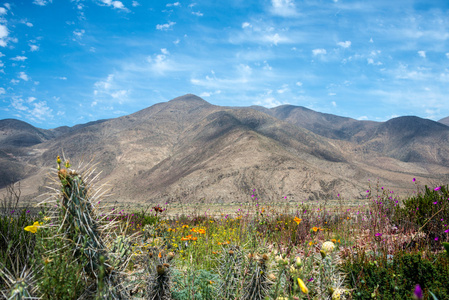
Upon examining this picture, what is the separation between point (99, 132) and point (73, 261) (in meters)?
102

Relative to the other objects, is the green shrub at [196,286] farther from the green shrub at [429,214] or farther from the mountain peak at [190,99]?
the mountain peak at [190,99]

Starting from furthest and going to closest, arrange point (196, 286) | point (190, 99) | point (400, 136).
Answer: point (190, 99) < point (400, 136) < point (196, 286)

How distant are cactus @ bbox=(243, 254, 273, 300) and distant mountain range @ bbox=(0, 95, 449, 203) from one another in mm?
22711

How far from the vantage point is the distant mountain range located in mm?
42469

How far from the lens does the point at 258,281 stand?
269 cm

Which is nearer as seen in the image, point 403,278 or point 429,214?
point 403,278

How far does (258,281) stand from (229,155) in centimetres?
4813

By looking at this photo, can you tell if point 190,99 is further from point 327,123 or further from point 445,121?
point 445,121

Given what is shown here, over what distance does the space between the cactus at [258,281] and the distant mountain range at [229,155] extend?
22.7 meters

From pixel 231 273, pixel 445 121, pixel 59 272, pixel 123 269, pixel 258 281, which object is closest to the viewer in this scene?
pixel 59 272

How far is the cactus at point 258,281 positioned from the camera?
106 inches

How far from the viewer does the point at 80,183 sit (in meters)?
2.15

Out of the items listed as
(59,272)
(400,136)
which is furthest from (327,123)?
(59,272)

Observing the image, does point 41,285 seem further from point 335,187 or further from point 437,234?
point 335,187
